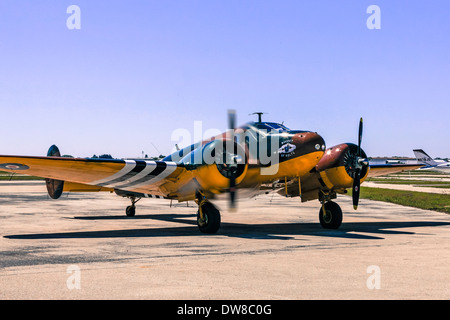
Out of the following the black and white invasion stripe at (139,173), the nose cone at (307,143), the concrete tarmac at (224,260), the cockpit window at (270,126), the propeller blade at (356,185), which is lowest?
the concrete tarmac at (224,260)

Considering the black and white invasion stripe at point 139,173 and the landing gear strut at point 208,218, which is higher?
the black and white invasion stripe at point 139,173

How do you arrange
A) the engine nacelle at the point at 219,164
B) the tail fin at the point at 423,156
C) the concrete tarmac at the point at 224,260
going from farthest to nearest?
1. the tail fin at the point at 423,156
2. the engine nacelle at the point at 219,164
3. the concrete tarmac at the point at 224,260

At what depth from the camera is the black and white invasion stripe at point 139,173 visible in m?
15.9

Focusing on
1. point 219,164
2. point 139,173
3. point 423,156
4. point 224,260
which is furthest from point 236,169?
point 423,156

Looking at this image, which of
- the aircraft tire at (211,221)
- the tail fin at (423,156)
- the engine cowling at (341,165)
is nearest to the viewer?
the aircraft tire at (211,221)

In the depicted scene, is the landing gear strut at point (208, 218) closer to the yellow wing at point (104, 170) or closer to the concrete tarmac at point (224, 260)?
the concrete tarmac at point (224, 260)

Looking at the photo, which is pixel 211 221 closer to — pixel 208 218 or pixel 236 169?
pixel 208 218

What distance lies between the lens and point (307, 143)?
49.4ft

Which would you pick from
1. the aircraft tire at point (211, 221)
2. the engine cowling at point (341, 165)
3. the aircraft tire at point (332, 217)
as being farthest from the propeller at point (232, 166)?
the aircraft tire at point (332, 217)

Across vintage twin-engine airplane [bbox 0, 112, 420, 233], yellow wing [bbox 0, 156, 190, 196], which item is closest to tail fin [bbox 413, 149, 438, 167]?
vintage twin-engine airplane [bbox 0, 112, 420, 233]

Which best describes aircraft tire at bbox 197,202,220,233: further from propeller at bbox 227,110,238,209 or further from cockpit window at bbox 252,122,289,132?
cockpit window at bbox 252,122,289,132

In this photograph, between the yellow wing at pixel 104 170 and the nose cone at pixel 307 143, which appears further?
the nose cone at pixel 307 143
